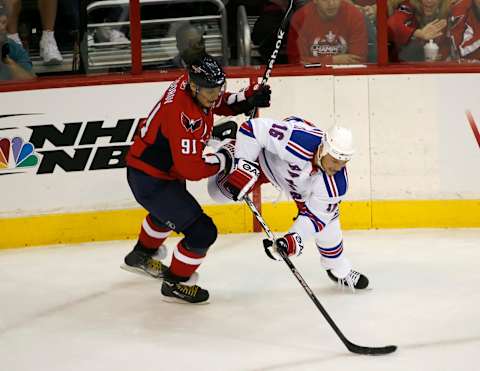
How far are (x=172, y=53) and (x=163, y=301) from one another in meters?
1.60

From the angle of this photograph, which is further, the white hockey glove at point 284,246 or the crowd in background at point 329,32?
the crowd in background at point 329,32

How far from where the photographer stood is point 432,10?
5.57 m

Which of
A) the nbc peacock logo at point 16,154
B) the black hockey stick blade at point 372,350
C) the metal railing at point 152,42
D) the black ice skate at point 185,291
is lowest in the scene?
the black ice skate at point 185,291

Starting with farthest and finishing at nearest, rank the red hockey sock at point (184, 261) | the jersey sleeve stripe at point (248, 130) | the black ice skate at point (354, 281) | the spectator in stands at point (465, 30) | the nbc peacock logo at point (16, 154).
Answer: the spectator in stands at point (465, 30), the nbc peacock logo at point (16, 154), the black ice skate at point (354, 281), the red hockey sock at point (184, 261), the jersey sleeve stripe at point (248, 130)

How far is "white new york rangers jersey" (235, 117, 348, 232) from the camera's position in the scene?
423 centimetres

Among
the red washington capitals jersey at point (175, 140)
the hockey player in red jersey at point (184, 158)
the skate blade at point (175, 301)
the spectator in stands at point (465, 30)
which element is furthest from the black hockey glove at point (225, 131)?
the spectator in stands at point (465, 30)

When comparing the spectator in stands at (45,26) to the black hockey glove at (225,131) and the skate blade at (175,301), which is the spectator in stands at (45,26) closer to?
the black hockey glove at (225,131)

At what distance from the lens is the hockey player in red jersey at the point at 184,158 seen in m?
4.21

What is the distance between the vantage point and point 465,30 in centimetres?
558

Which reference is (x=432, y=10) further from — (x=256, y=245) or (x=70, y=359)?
(x=70, y=359)

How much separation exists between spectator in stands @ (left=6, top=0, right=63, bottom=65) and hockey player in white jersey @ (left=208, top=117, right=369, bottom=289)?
4.81 ft

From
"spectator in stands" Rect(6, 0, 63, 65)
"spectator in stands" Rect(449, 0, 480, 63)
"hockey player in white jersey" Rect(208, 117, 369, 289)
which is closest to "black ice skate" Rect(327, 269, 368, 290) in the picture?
"hockey player in white jersey" Rect(208, 117, 369, 289)

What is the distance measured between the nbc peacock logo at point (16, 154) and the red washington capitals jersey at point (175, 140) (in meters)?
1.05

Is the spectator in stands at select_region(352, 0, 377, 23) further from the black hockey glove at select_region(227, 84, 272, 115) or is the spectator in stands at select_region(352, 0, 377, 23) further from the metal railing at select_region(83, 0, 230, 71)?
the black hockey glove at select_region(227, 84, 272, 115)
